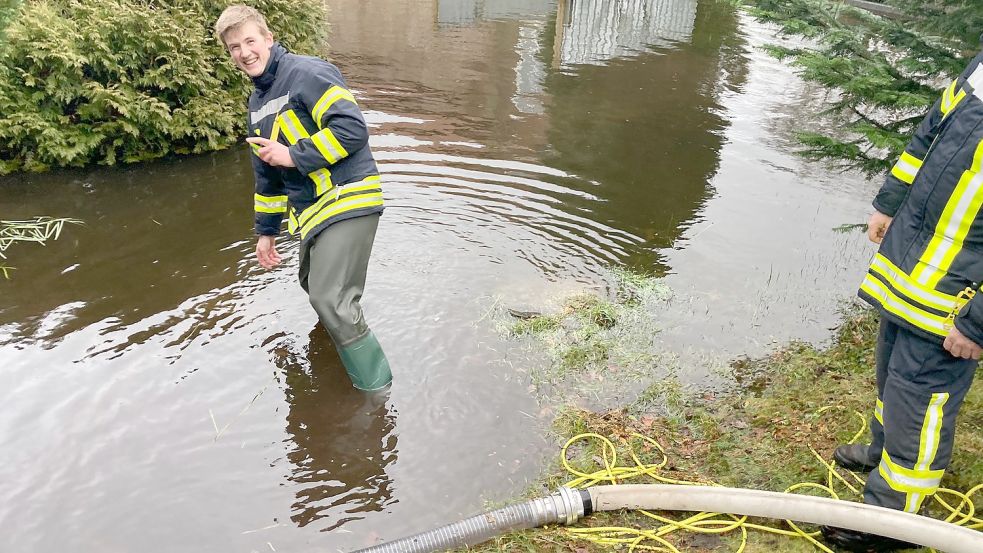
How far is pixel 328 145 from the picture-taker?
3.86 m


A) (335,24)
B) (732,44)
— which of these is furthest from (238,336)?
(732,44)

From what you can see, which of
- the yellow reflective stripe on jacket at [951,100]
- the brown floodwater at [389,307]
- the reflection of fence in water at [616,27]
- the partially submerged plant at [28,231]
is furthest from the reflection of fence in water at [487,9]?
the yellow reflective stripe on jacket at [951,100]

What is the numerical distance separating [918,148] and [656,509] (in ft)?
6.62

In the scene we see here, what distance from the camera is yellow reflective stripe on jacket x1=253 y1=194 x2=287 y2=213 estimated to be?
15.0 feet

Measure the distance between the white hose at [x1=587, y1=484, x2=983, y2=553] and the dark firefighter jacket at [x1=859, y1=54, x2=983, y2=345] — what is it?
2.49 feet

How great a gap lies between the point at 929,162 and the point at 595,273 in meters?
3.41

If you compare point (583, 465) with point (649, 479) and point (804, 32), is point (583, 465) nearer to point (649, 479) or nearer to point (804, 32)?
point (649, 479)

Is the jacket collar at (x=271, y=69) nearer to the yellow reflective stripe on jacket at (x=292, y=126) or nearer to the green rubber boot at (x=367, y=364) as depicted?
the yellow reflective stripe on jacket at (x=292, y=126)

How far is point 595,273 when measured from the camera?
6082mm

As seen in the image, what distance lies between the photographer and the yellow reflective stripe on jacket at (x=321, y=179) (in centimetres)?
407

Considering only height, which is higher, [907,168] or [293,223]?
[907,168]

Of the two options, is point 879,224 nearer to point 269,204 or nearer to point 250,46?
point 250,46

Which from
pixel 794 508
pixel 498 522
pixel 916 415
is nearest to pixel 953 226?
pixel 916 415

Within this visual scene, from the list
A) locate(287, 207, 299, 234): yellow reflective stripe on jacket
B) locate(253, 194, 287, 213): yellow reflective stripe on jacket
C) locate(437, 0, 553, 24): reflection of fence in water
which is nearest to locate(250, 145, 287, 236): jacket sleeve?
locate(253, 194, 287, 213): yellow reflective stripe on jacket
